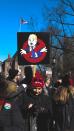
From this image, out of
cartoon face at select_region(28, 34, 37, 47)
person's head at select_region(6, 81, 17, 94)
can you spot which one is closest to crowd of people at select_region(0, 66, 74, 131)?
person's head at select_region(6, 81, 17, 94)

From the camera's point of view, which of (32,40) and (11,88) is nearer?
(11,88)

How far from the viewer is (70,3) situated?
164 ft

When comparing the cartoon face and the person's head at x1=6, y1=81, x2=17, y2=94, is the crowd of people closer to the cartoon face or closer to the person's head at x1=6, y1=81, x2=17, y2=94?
the person's head at x1=6, y1=81, x2=17, y2=94

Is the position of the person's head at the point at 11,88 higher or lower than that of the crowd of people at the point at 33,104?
higher

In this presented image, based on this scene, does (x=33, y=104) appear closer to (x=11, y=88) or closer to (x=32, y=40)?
(x=11, y=88)

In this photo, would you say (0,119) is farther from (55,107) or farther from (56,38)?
(56,38)

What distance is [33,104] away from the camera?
9.31 m

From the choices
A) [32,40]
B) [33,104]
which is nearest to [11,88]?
[33,104]

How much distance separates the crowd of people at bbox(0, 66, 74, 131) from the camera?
8555mm

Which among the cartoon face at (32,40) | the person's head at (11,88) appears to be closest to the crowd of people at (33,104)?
the person's head at (11,88)

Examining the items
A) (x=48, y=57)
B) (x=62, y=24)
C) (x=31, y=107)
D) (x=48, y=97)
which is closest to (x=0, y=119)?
(x=31, y=107)

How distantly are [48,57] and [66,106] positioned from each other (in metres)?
3.89

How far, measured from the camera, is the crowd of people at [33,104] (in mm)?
8555

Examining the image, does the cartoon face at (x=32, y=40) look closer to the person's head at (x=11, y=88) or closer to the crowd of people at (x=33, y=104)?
the crowd of people at (x=33, y=104)
